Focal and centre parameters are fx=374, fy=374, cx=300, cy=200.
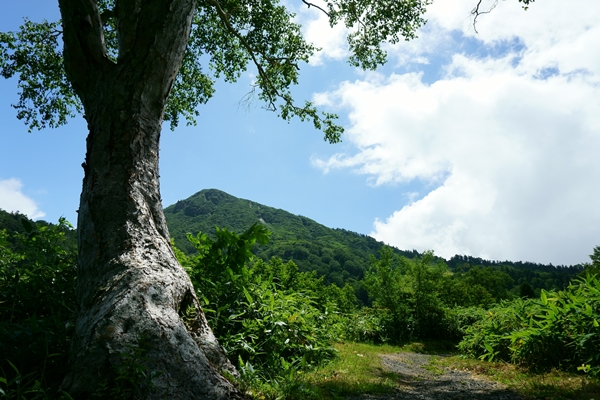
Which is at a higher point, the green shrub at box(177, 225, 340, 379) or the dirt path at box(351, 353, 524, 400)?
the green shrub at box(177, 225, 340, 379)

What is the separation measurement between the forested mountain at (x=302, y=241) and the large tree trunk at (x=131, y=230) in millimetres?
→ 54542

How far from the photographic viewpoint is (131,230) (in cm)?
341

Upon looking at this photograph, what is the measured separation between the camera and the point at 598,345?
16.5ft

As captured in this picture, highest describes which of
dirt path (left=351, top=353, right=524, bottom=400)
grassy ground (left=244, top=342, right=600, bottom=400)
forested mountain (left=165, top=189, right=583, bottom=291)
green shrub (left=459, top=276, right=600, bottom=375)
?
forested mountain (left=165, top=189, right=583, bottom=291)

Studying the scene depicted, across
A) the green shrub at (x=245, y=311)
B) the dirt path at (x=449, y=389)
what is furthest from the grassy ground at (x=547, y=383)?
the green shrub at (x=245, y=311)

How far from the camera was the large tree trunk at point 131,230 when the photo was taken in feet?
7.94

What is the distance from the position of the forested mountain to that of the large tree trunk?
2147 inches

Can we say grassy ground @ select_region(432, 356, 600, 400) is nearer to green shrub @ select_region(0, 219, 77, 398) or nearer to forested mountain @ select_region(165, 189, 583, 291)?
green shrub @ select_region(0, 219, 77, 398)

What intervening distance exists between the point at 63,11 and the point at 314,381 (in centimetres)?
527

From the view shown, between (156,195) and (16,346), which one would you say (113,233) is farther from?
(16,346)

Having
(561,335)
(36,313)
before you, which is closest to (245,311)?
(36,313)

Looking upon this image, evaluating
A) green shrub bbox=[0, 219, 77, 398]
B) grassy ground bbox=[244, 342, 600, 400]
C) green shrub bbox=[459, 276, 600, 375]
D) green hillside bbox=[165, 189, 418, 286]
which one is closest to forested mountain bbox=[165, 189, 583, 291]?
green hillside bbox=[165, 189, 418, 286]

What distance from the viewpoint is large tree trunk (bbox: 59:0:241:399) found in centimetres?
242

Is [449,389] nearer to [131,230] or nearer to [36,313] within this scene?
[131,230]
